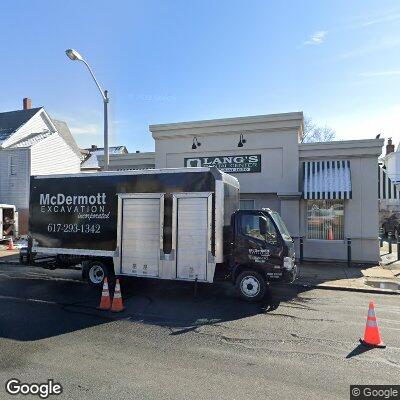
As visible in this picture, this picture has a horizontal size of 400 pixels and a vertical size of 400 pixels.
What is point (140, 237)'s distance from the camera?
998 centimetres

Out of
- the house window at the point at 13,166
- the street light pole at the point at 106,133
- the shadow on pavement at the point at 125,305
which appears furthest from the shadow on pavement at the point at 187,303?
the house window at the point at 13,166

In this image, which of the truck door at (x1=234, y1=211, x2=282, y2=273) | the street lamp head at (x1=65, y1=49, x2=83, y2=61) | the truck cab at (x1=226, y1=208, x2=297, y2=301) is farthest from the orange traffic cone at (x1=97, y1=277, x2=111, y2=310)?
the street lamp head at (x1=65, y1=49, x2=83, y2=61)

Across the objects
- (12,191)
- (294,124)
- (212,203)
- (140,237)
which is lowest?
(140,237)

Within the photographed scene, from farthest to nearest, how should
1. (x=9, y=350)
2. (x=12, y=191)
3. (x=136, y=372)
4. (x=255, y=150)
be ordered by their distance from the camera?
(x=12, y=191)
(x=255, y=150)
(x=9, y=350)
(x=136, y=372)

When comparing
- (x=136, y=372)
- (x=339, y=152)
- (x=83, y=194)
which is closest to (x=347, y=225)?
(x=339, y=152)

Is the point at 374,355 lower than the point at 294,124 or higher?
lower

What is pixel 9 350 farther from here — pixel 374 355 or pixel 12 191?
pixel 12 191

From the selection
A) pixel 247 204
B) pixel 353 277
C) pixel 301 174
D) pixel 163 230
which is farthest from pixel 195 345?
pixel 301 174

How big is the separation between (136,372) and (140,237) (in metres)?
5.14

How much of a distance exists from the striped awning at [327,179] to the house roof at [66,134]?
26.1 m

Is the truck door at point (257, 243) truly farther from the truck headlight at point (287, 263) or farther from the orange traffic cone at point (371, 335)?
the orange traffic cone at point (371, 335)

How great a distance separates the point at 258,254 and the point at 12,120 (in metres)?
29.3

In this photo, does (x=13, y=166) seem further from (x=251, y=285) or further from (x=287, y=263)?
(x=287, y=263)

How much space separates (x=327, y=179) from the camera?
50.6 feet
